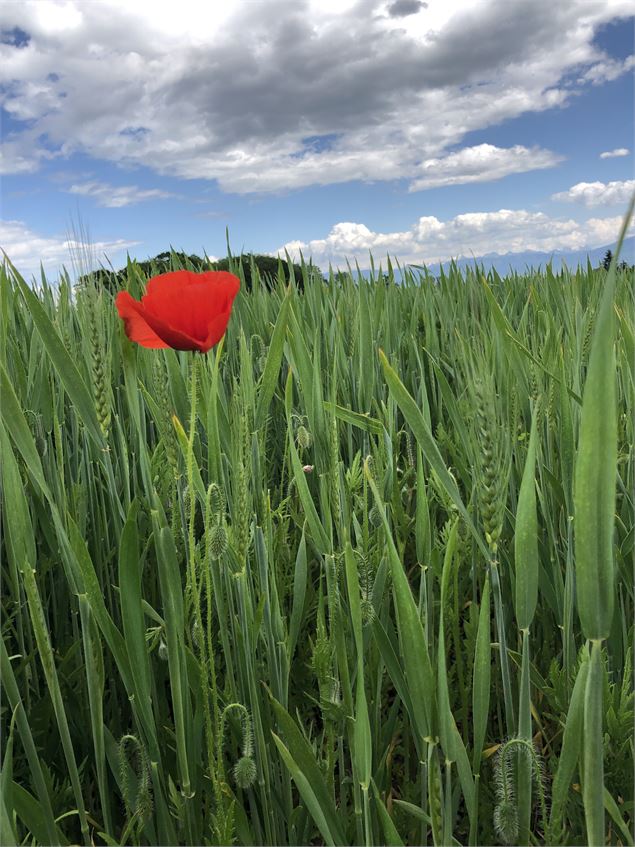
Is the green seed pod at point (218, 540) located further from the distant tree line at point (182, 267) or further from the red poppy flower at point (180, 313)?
the distant tree line at point (182, 267)

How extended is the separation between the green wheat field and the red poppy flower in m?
0.04

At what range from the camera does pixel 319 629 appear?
27.4 inches

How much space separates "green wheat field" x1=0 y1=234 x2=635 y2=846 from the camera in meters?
0.56

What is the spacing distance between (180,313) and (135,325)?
6cm

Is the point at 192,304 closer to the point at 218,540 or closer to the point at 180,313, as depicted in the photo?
the point at 180,313

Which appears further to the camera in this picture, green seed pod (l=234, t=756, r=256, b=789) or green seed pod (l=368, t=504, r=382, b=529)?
green seed pod (l=368, t=504, r=382, b=529)

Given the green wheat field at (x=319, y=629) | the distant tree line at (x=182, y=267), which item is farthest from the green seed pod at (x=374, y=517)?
the distant tree line at (x=182, y=267)

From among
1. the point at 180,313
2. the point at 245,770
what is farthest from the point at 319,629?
the point at 180,313

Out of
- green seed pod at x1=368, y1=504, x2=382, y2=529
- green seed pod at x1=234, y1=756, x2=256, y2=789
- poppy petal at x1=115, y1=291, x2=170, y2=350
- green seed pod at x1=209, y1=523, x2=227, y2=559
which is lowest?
Answer: green seed pod at x1=234, y1=756, x2=256, y2=789

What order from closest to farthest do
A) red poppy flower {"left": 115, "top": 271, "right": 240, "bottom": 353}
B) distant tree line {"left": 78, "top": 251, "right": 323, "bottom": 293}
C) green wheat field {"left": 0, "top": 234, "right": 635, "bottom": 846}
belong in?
green wheat field {"left": 0, "top": 234, "right": 635, "bottom": 846} → red poppy flower {"left": 115, "top": 271, "right": 240, "bottom": 353} → distant tree line {"left": 78, "top": 251, "right": 323, "bottom": 293}

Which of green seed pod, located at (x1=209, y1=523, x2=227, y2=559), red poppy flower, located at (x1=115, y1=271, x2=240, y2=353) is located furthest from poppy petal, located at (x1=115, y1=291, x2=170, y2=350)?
green seed pod, located at (x1=209, y1=523, x2=227, y2=559)

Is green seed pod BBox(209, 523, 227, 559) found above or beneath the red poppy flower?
beneath

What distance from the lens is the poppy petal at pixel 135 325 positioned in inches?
27.4

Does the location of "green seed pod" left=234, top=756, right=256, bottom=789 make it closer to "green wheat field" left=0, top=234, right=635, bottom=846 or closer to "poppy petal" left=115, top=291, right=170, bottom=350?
"green wheat field" left=0, top=234, right=635, bottom=846
